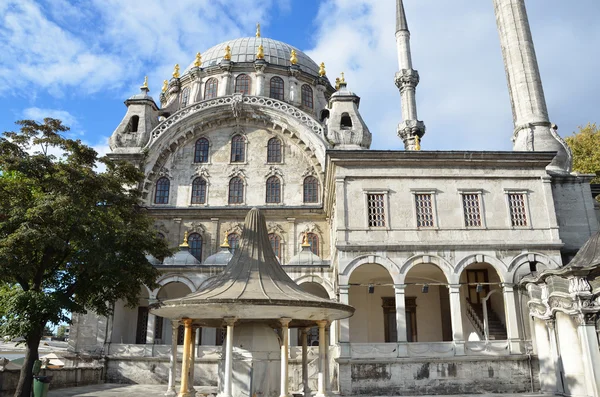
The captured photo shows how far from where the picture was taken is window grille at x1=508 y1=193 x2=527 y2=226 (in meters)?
20.7

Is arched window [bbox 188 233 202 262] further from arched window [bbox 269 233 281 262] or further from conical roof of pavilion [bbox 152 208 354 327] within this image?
conical roof of pavilion [bbox 152 208 354 327]

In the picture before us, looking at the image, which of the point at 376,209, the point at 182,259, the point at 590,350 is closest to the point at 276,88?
the point at 182,259

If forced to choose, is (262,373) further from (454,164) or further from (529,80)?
(529,80)

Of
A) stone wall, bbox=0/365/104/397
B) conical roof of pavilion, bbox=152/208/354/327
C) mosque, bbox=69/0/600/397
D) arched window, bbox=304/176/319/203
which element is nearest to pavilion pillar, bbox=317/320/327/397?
mosque, bbox=69/0/600/397

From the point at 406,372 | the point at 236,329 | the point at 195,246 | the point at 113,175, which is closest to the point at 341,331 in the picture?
the point at 406,372

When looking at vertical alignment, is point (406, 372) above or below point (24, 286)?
below

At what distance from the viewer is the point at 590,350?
15.1 metres

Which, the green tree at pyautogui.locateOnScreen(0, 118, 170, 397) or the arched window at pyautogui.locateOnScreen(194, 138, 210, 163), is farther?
the arched window at pyautogui.locateOnScreen(194, 138, 210, 163)

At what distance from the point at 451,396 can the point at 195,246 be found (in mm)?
15539

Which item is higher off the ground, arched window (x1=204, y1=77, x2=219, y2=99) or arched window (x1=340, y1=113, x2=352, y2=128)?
arched window (x1=204, y1=77, x2=219, y2=99)

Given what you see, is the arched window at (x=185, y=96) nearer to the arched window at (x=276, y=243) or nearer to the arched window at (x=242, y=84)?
the arched window at (x=242, y=84)

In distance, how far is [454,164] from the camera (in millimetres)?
21359

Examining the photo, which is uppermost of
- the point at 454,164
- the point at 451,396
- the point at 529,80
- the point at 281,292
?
the point at 529,80

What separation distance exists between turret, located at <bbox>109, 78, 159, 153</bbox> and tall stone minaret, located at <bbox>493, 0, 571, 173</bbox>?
20309 mm
